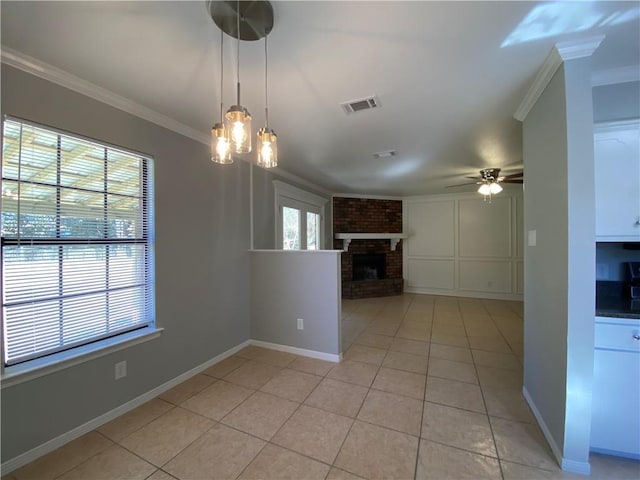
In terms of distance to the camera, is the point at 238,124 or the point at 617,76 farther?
the point at 617,76

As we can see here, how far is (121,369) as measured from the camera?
6.63 feet

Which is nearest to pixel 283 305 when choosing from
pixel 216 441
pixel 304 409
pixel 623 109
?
pixel 304 409

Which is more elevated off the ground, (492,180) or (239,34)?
(239,34)

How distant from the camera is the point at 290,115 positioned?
7.49 feet

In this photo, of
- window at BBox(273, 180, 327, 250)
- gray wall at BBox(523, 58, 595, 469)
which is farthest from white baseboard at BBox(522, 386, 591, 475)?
window at BBox(273, 180, 327, 250)

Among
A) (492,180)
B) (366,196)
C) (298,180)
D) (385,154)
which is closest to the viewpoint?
(385,154)

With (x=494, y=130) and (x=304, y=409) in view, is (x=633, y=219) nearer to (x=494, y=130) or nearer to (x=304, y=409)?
(x=494, y=130)

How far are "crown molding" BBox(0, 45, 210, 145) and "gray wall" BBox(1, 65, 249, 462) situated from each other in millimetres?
40

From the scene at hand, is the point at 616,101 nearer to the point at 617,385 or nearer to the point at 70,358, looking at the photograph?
the point at 617,385

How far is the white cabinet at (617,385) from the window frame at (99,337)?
3100mm

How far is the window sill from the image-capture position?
153 cm

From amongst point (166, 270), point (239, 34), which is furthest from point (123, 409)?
point (239, 34)

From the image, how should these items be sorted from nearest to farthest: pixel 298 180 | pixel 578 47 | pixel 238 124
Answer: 1. pixel 238 124
2. pixel 578 47
3. pixel 298 180

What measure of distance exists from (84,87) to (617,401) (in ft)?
12.8
